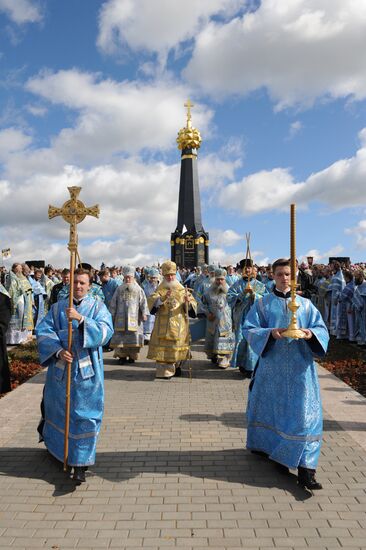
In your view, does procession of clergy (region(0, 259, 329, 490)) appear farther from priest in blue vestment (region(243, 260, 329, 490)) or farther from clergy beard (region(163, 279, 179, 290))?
clergy beard (region(163, 279, 179, 290))

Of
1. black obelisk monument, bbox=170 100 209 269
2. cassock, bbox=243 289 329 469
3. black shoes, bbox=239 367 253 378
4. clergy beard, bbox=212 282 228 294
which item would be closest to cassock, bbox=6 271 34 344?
clergy beard, bbox=212 282 228 294

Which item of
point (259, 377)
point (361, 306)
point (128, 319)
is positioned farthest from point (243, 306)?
point (259, 377)

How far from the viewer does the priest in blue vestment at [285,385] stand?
457 cm

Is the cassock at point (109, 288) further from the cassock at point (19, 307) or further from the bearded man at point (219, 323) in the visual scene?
the bearded man at point (219, 323)

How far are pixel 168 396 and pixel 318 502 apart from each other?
4.01 metres

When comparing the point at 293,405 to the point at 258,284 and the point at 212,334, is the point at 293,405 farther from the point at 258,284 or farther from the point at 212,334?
the point at 212,334

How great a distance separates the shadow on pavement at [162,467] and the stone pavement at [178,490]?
0.01 metres

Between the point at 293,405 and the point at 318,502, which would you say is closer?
the point at 318,502

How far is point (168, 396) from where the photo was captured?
8016 millimetres

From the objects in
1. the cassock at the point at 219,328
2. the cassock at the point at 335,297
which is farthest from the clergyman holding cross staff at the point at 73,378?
the cassock at the point at 335,297

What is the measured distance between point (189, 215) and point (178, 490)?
34977 mm

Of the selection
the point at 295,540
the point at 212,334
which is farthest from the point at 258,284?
the point at 295,540

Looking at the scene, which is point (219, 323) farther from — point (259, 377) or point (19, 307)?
point (19, 307)

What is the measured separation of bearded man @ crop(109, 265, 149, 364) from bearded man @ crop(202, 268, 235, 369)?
147 cm
